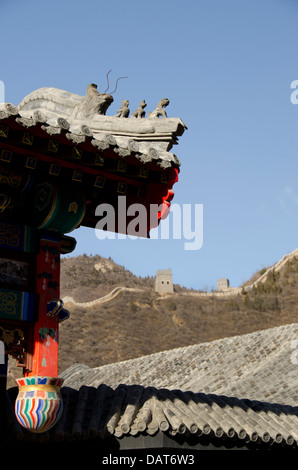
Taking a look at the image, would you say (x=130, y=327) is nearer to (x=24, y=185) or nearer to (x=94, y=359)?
(x=94, y=359)

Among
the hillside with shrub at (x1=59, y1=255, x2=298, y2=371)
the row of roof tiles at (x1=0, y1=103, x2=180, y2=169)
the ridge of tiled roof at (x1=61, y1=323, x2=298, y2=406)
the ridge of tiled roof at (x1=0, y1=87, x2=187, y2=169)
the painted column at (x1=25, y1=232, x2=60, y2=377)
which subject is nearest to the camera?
the row of roof tiles at (x1=0, y1=103, x2=180, y2=169)

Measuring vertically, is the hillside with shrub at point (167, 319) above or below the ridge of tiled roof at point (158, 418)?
above

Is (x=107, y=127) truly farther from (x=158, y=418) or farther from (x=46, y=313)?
(x=158, y=418)

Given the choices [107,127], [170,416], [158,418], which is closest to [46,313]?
[158,418]

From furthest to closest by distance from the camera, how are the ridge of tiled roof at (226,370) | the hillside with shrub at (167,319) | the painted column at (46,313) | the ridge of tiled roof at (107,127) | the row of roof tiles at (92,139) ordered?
1. the hillside with shrub at (167,319)
2. the ridge of tiled roof at (226,370)
3. the ridge of tiled roof at (107,127)
4. the painted column at (46,313)
5. the row of roof tiles at (92,139)

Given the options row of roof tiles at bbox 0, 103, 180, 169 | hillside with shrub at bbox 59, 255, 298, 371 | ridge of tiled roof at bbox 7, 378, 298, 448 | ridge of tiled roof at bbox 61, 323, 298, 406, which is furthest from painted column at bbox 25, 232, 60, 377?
hillside with shrub at bbox 59, 255, 298, 371

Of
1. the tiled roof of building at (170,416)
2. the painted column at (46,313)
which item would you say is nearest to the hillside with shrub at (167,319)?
the tiled roof of building at (170,416)

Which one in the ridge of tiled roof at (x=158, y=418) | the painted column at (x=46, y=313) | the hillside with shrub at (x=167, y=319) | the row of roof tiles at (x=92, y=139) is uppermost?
the hillside with shrub at (x=167, y=319)

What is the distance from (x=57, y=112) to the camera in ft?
25.6

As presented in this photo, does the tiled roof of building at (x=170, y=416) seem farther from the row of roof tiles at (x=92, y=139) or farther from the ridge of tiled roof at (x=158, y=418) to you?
the row of roof tiles at (x=92, y=139)

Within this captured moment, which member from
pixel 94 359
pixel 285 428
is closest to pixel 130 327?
pixel 94 359

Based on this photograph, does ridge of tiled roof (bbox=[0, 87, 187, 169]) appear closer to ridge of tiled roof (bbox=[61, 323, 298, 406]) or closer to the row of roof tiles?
the row of roof tiles

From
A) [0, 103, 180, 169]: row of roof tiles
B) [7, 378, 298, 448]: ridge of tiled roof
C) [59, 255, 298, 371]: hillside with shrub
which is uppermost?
[59, 255, 298, 371]: hillside with shrub
